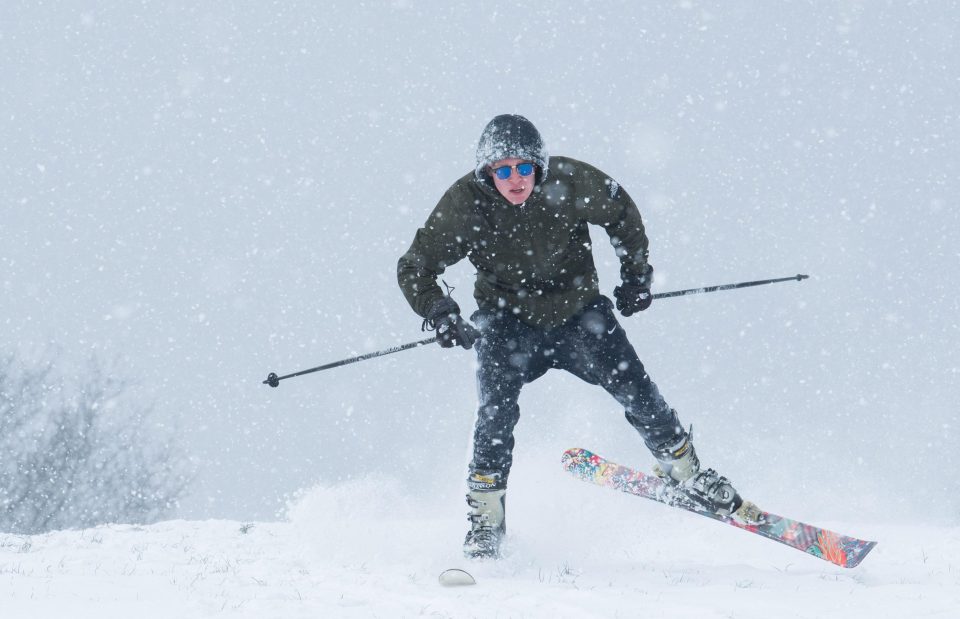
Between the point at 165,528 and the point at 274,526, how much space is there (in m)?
1.00

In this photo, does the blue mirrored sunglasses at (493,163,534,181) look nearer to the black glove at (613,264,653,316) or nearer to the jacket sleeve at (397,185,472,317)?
the jacket sleeve at (397,185,472,317)

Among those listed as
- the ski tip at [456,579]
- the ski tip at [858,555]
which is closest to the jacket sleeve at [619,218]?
the ski tip at [858,555]

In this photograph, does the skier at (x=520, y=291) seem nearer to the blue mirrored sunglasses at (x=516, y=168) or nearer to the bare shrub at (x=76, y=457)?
the blue mirrored sunglasses at (x=516, y=168)

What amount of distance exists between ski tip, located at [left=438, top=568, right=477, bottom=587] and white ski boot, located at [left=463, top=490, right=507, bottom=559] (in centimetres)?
63

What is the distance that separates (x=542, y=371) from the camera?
5324 millimetres

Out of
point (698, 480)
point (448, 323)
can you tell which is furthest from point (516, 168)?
point (698, 480)

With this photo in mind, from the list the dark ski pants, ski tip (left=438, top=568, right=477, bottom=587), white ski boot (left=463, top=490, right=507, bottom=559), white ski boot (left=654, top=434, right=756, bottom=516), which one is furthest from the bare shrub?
ski tip (left=438, top=568, right=477, bottom=587)

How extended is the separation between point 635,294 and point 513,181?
1337mm

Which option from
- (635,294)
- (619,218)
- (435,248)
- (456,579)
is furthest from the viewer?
(635,294)

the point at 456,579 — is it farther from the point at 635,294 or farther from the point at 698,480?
the point at 635,294

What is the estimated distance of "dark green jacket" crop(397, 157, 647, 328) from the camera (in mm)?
4953

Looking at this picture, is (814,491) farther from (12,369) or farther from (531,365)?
(12,369)

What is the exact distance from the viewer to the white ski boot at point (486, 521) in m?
4.86

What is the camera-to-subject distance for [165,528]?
720 centimetres
